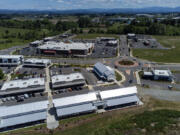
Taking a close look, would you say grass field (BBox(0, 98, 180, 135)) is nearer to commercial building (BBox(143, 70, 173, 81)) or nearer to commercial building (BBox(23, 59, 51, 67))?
commercial building (BBox(143, 70, 173, 81))

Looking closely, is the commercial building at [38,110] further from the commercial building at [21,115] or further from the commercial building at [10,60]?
the commercial building at [10,60]

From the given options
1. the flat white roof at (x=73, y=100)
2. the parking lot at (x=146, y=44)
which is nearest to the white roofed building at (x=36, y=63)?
the flat white roof at (x=73, y=100)

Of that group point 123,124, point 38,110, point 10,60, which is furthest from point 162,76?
point 10,60

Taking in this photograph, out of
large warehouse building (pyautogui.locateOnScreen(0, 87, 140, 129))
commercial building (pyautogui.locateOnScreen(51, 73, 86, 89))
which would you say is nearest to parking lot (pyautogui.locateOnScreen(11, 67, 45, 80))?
commercial building (pyautogui.locateOnScreen(51, 73, 86, 89))

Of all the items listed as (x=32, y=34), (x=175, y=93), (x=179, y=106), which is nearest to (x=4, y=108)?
(x=179, y=106)

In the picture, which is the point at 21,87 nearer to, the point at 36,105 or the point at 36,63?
the point at 36,105

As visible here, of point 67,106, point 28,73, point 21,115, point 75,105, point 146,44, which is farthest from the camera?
point 146,44
